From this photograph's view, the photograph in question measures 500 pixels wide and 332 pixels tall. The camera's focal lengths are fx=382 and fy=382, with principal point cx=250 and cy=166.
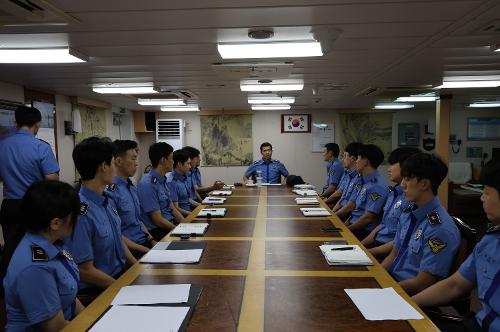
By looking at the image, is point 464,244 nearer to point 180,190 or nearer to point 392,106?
point 180,190

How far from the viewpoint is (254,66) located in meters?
3.24

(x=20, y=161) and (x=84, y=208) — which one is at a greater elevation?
(x=20, y=161)

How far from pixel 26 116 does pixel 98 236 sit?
6.28 feet

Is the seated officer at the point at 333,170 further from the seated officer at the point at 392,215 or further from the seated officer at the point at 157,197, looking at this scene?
the seated officer at the point at 157,197

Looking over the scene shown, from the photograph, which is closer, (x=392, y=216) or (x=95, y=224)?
(x=95, y=224)

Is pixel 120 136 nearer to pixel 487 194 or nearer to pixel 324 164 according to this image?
pixel 324 164

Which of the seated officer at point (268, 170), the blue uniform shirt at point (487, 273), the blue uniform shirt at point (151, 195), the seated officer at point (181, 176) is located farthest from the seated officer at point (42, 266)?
the seated officer at point (268, 170)

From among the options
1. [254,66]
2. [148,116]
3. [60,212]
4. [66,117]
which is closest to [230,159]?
[148,116]

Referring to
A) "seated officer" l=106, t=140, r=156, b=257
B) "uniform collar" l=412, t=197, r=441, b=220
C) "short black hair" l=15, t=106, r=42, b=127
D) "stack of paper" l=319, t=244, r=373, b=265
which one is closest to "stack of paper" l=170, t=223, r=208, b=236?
"seated officer" l=106, t=140, r=156, b=257

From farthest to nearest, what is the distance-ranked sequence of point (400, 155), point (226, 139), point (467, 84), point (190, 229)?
point (226, 139) < point (467, 84) < point (400, 155) < point (190, 229)

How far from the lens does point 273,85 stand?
4.60 m

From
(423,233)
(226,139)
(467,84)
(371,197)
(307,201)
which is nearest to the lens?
(423,233)

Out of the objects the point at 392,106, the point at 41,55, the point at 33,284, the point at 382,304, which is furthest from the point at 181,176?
the point at 392,106

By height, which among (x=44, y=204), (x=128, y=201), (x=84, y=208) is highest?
(x=44, y=204)
